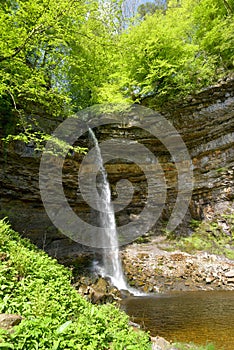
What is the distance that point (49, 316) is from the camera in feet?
10.2

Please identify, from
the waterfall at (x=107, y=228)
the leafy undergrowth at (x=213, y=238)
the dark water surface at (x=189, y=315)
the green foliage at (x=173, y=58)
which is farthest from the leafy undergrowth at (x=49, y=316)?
the green foliage at (x=173, y=58)

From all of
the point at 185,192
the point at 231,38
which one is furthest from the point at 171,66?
the point at 185,192

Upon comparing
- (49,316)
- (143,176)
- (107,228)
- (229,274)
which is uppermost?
(143,176)

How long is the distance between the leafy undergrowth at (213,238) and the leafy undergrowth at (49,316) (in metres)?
9.68

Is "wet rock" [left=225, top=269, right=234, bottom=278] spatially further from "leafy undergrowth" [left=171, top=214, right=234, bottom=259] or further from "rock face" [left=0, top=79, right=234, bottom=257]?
"rock face" [left=0, top=79, right=234, bottom=257]

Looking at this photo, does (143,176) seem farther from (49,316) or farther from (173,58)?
(49,316)

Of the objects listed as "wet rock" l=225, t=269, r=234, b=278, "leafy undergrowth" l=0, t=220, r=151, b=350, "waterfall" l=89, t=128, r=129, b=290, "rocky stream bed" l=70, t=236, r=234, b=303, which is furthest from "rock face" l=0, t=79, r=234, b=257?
"leafy undergrowth" l=0, t=220, r=151, b=350

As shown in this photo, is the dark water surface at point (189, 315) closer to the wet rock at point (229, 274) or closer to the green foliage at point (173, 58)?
the wet rock at point (229, 274)

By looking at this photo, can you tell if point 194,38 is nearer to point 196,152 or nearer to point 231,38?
point 231,38

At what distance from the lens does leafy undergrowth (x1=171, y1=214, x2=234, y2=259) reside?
508 inches

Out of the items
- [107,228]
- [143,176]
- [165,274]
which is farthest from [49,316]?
[143,176]

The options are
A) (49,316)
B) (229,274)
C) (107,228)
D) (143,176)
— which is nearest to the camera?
(49,316)

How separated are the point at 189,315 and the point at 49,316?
5093 mm

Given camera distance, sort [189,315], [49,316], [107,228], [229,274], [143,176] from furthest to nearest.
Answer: [143,176] → [107,228] → [229,274] → [189,315] → [49,316]
